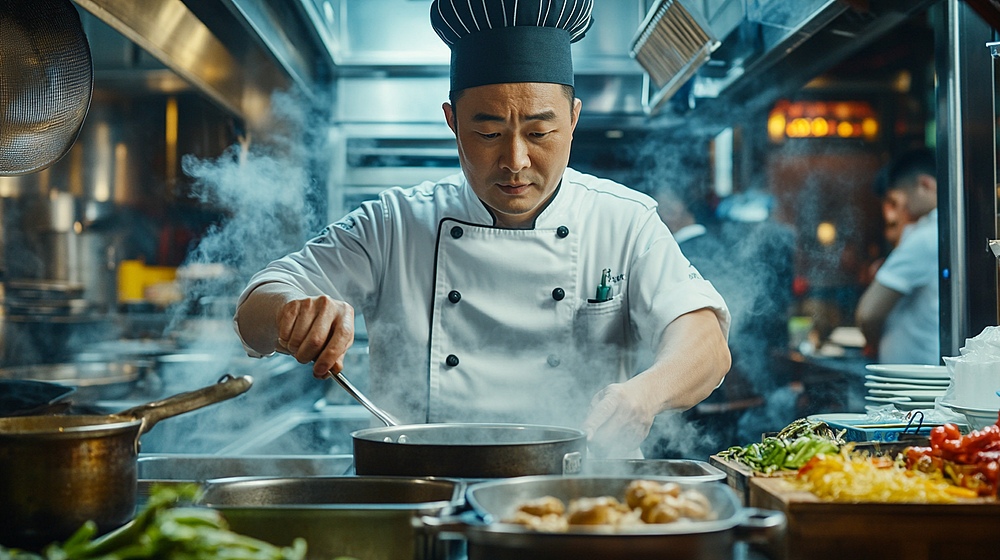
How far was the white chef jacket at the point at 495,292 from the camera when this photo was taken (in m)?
1.93

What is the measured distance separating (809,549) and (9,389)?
1.78m

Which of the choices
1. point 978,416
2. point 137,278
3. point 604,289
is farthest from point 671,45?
point 137,278

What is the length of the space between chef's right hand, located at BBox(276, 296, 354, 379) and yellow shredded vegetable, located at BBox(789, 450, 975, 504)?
0.88 meters

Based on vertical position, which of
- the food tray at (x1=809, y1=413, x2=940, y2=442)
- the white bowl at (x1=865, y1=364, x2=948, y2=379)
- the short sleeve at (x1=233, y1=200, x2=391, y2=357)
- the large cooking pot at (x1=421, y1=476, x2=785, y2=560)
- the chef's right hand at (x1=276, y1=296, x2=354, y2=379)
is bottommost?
the food tray at (x1=809, y1=413, x2=940, y2=442)

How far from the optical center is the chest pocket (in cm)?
198

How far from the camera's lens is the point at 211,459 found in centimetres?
164

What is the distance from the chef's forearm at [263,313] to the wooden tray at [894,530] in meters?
1.17

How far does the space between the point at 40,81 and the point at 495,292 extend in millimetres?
1263

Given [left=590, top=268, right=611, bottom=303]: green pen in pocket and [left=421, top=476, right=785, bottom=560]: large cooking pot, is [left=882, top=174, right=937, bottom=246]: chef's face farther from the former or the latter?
[left=421, top=476, right=785, bottom=560]: large cooking pot

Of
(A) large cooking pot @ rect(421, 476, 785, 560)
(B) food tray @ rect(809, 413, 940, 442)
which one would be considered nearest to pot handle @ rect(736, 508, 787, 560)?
(A) large cooking pot @ rect(421, 476, 785, 560)

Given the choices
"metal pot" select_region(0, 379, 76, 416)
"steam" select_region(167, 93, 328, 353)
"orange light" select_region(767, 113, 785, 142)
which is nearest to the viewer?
"metal pot" select_region(0, 379, 76, 416)

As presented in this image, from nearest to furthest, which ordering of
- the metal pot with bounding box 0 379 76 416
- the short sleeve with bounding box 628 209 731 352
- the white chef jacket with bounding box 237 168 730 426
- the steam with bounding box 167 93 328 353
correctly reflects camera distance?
the metal pot with bounding box 0 379 76 416, the short sleeve with bounding box 628 209 731 352, the white chef jacket with bounding box 237 168 730 426, the steam with bounding box 167 93 328 353

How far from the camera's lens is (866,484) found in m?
1.03

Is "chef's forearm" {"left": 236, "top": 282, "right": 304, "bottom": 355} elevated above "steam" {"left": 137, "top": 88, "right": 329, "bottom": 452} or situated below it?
below
